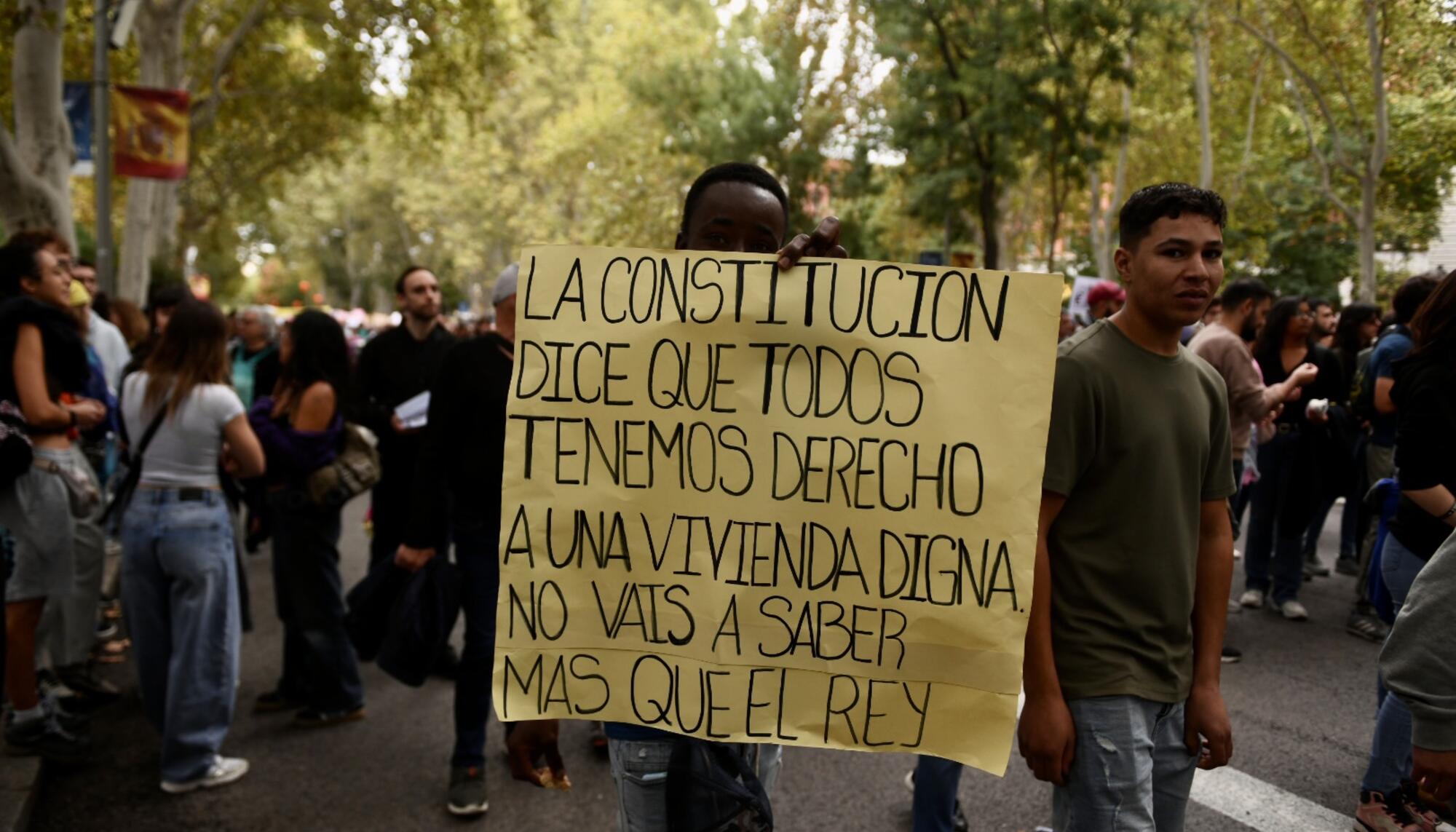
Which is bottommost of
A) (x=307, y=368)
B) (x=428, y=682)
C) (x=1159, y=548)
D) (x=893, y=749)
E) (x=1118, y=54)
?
(x=428, y=682)

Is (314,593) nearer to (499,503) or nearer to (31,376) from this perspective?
(31,376)

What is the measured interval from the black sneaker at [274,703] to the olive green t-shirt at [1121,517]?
4010 millimetres

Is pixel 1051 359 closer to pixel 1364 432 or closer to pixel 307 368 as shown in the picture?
pixel 307 368

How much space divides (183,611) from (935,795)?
2.77 meters

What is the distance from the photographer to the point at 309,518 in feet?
16.2

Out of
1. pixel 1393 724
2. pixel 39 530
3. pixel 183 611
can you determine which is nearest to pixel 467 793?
pixel 183 611

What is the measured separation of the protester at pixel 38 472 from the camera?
4160 mm

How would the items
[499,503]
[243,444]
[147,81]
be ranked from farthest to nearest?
1. [147,81]
2. [243,444]
3. [499,503]

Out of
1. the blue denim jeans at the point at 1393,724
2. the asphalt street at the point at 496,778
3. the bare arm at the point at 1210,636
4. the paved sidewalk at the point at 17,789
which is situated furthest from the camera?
the asphalt street at the point at 496,778

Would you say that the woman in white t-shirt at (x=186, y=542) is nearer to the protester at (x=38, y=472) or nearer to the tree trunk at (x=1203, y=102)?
the protester at (x=38, y=472)

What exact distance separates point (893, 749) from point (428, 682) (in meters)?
3.84

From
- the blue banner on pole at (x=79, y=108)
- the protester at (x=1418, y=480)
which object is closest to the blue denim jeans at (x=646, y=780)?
the protester at (x=1418, y=480)

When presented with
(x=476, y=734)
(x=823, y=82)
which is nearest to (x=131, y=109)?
(x=476, y=734)

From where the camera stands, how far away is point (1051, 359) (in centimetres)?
206
